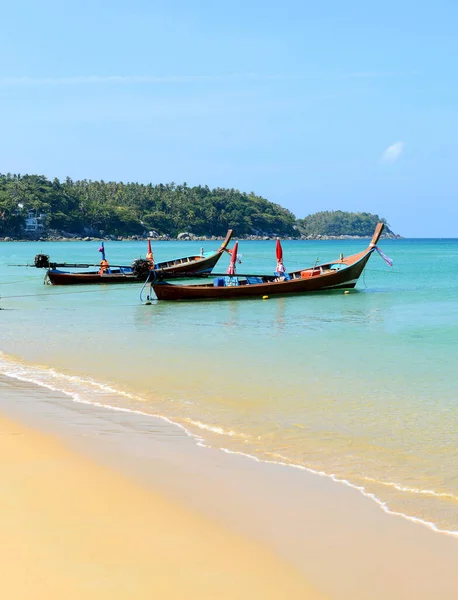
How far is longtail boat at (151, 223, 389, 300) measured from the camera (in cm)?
2577

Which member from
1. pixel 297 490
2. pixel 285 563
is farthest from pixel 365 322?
pixel 285 563

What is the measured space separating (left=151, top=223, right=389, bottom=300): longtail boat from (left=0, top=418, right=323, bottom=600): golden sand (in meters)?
19.7

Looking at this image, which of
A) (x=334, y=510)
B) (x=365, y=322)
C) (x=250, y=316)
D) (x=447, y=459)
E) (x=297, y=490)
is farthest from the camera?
(x=250, y=316)

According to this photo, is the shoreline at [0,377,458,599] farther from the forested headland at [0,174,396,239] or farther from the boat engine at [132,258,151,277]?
the forested headland at [0,174,396,239]

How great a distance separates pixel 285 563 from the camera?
4531mm

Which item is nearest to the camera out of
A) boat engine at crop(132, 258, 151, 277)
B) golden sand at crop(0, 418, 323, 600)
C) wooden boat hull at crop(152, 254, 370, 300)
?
golden sand at crop(0, 418, 323, 600)

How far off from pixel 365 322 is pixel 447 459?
1313 centimetres

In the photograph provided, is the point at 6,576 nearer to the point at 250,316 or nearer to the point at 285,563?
the point at 285,563

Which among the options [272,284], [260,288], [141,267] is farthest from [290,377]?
[141,267]

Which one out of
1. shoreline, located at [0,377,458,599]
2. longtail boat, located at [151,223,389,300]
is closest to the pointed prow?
longtail boat, located at [151,223,389,300]

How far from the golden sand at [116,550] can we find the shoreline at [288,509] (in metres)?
0.18

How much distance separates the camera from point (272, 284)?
26.9 metres

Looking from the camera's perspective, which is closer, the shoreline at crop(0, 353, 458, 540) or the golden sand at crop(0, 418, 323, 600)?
the golden sand at crop(0, 418, 323, 600)

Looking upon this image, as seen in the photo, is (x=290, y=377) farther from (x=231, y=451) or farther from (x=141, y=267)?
(x=141, y=267)
